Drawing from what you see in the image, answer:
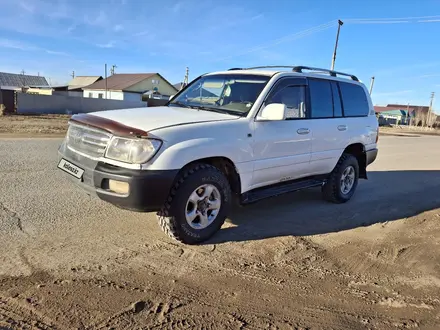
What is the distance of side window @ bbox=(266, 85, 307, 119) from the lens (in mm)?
4816

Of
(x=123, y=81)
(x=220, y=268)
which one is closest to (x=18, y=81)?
(x=123, y=81)

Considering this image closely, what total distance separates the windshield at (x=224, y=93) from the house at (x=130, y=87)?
45.1 m

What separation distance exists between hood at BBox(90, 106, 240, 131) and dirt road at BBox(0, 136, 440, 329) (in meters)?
1.31

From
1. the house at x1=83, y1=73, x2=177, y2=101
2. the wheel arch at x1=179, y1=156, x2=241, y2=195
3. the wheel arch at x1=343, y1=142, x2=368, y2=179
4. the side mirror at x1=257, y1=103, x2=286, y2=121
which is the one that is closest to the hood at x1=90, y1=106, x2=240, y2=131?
the side mirror at x1=257, y1=103, x2=286, y2=121

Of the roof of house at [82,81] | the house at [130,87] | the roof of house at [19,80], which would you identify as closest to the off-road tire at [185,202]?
the house at [130,87]

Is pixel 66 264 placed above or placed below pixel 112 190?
below

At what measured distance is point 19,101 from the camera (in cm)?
2617

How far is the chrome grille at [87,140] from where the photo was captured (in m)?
3.75

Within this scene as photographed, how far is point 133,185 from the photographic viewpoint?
348 centimetres

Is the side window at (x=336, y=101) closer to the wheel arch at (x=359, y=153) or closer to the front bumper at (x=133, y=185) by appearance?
the wheel arch at (x=359, y=153)

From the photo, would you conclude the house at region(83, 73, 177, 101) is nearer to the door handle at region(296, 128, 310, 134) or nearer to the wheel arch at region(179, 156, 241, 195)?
the door handle at region(296, 128, 310, 134)

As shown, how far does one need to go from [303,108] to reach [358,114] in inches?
68.2

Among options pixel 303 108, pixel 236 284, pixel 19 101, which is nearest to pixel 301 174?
pixel 303 108

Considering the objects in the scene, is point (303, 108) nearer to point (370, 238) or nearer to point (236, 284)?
point (370, 238)
